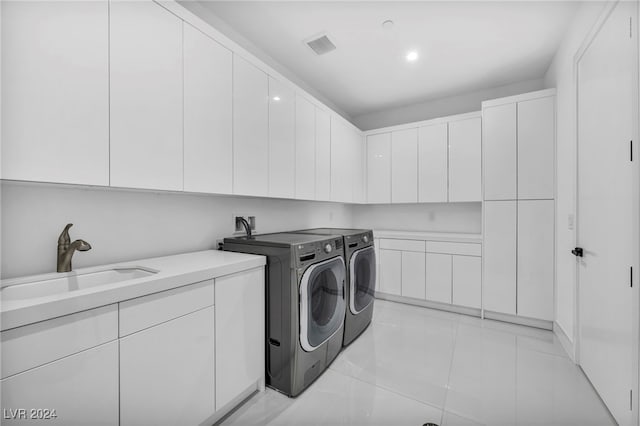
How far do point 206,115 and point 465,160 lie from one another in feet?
9.82

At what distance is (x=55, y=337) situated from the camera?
0.88 m

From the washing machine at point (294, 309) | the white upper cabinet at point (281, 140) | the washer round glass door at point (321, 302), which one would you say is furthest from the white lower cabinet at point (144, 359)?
the white upper cabinet at point (281, 140)

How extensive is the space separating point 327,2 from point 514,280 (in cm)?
323

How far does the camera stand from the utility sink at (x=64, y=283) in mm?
1130

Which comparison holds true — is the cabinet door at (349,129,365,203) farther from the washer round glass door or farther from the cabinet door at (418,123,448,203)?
the washer round glass door

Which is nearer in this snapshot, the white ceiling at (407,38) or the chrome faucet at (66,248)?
the chrome faucet at (66,248)

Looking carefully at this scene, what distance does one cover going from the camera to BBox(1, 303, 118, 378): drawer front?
80 centimetres

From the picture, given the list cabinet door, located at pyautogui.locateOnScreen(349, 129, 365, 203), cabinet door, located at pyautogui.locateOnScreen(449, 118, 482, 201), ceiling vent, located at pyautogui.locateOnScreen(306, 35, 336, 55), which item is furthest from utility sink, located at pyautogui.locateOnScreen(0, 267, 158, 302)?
cabinet door, located at pyautogui.locateOnScreen(449, 118, 482, 201)

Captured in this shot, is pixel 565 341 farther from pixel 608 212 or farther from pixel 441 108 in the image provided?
pixel 441 108

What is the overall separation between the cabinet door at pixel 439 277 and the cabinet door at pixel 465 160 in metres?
0.79

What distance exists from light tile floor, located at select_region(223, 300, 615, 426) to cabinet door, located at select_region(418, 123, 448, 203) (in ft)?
5.53

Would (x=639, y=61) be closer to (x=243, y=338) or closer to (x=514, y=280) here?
(x=514, y=280)

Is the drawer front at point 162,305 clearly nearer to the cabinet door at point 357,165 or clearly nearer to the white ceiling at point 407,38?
the white ceiling at point 407,38

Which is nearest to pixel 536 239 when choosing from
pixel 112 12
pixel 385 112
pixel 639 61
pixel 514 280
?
pixel 514 280
